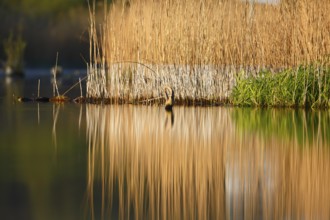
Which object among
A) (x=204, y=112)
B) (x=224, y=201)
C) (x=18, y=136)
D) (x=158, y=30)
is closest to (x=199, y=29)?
(x=158, y=30)

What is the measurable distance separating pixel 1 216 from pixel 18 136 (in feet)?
13.7

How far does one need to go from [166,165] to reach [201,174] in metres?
0.47

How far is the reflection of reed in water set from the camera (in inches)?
191

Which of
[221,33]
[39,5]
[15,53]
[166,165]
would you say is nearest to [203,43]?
[221,33]

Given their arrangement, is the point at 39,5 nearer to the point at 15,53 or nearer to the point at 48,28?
the point at 48,28

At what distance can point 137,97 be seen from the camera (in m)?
12.6

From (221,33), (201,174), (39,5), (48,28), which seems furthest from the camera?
(39,5)

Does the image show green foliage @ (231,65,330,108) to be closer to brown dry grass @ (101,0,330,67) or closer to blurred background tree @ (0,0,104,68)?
brown dry grass @ (101,0,330,67)

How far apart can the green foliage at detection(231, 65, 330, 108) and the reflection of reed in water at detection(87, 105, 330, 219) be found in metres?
2.13

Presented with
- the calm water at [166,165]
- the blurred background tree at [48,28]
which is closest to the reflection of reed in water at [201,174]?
the calm water at [166,165]

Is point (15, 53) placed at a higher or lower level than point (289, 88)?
higher

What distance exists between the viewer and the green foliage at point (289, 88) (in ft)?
37.9

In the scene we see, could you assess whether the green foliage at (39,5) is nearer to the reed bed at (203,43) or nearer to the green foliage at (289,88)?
the reed bed at (203,43)

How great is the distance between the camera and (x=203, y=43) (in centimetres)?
1215
